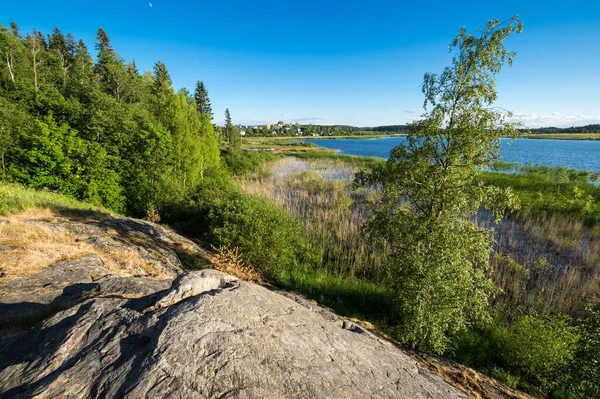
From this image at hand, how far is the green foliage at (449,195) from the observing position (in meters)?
6.43

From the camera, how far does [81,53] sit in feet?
146

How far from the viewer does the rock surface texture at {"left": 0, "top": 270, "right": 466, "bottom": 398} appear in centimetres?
249

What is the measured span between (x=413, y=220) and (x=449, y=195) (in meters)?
1.22

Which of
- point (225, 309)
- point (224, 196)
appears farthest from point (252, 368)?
point (224, 196)

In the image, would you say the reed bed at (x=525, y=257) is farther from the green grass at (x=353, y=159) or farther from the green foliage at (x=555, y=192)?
the green grass at (x=353, y=159)

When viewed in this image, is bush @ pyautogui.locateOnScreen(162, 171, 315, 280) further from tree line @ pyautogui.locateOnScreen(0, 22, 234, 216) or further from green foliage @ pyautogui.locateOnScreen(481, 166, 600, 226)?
green foliage @ pyautogui.locateOnScreen(481, 166, 600, 226)

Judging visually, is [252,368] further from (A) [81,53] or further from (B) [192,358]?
(A) [81,53]

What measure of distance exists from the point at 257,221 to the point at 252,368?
9.58m

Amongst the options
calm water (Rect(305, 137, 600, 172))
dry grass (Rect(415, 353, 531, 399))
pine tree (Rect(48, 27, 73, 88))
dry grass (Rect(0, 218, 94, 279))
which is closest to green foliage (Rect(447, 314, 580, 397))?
dry grass (Rect(415, 353, 531, 399))

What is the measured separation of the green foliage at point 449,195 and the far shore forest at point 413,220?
1.7 inches

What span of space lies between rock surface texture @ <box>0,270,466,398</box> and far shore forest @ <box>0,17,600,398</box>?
407 cm

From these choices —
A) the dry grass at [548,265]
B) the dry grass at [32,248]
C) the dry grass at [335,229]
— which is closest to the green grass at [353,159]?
the dry grass at [335,229]

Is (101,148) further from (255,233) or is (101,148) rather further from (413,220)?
(413,220)

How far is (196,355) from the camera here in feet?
9.07
